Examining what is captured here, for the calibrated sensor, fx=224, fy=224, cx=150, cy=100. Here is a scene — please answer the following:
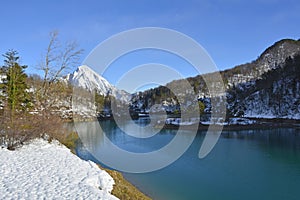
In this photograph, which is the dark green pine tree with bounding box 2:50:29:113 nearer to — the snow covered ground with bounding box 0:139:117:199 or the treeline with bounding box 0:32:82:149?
the treeline with bounding box 0:32:82:149

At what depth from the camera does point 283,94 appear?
192 ft

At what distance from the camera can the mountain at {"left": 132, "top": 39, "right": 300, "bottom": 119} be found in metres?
56.6

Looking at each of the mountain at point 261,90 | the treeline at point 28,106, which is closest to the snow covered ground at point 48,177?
the treeline at point 28,106

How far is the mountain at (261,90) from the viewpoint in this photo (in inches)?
2227

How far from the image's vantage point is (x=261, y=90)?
67938 millimetres

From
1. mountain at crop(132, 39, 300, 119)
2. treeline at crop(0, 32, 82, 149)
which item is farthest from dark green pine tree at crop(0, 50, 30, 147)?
mountain at crop(132, 39, 300, 119)

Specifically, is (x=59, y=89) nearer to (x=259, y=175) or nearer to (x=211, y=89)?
(x=259, y=175)

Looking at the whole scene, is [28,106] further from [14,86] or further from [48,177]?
[48,177]

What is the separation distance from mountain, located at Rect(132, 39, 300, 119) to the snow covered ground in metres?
48.9

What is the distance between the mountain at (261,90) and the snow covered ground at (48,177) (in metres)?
48.9

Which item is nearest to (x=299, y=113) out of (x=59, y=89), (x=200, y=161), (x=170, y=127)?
(x=170, y=127)

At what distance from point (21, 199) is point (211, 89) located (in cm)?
8966

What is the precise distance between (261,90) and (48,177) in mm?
71013

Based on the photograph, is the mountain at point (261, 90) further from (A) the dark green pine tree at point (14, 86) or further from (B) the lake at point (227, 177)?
(A) the dark green pine tree at point (14, 86)
